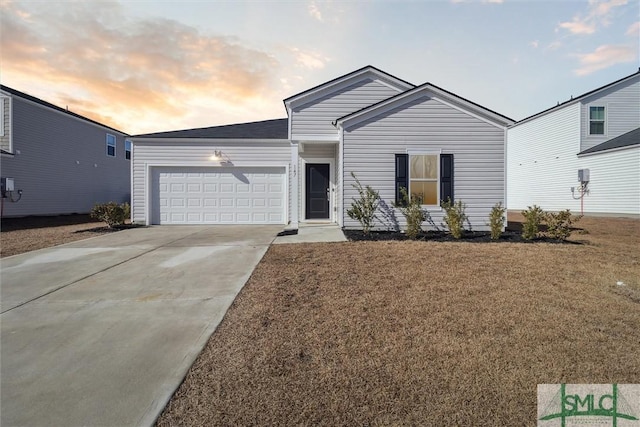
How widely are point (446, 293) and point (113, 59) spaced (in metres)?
12.6

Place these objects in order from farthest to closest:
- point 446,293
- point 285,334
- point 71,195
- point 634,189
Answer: point 71,195, point 634,189, point 446,293, point 285,334

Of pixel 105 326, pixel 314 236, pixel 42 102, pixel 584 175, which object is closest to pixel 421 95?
pixel 314 236

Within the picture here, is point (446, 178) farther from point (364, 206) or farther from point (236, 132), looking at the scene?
point (236, 132)

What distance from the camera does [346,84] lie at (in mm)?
11031

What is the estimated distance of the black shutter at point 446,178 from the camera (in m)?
9.13

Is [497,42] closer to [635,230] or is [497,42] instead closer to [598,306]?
[635,230]

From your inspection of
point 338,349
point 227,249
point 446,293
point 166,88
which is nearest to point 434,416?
point 338,349

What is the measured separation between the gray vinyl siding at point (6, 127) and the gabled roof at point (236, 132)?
8.37 meters

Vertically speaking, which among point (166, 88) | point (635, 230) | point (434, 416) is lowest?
point (434, 416)

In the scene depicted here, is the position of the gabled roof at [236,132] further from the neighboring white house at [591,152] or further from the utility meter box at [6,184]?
the neighboring white house at [591,152]

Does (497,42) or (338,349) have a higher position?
(497,42)

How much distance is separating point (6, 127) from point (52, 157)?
241 cm

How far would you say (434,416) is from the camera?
6.79ft

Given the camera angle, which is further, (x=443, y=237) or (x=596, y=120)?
(x=596, y=120)
